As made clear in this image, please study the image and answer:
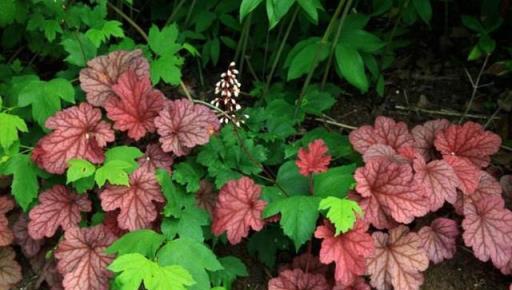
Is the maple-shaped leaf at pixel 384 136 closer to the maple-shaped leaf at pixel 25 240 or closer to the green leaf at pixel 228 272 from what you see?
the green leaf at pixel 228 272

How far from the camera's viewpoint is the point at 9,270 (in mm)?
2938

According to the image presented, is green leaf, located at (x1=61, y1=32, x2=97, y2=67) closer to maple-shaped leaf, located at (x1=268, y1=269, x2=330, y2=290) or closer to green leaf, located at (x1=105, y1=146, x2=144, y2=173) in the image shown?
green leaf, located at (x1=105, y1=146, x2=144, y2=173)

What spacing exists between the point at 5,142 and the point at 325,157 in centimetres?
129

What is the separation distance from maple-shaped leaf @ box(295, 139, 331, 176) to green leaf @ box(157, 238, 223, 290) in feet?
1.57

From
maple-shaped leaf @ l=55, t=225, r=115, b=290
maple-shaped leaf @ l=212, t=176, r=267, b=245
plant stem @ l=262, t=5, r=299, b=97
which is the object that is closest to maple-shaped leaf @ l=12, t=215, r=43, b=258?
maple-shaped leaf @ l=55, t=225, r=115, b=290

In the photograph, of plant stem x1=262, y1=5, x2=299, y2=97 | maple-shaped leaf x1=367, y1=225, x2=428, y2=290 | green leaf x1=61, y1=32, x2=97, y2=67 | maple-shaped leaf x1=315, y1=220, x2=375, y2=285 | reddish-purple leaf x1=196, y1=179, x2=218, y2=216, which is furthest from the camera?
plant stem x1=262, y1=5, x2=299, y2=97

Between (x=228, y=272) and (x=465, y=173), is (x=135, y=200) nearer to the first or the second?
(x=228, y=272)

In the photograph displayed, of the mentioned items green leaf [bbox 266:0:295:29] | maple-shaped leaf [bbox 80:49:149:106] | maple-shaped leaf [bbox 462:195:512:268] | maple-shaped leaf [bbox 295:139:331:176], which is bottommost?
maple-shaped leaf [bbox 462:195:512:268]

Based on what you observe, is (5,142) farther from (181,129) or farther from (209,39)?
(209,39)

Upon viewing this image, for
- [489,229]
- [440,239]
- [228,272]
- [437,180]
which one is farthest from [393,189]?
[228,272]

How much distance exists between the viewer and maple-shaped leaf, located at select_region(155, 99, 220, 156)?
287cm

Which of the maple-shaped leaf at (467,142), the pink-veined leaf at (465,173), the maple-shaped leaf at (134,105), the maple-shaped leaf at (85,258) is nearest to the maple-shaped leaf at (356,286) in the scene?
the pink-veined leaf at (465,173)

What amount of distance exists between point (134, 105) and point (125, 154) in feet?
0.72

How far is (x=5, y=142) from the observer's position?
9.31 ft
